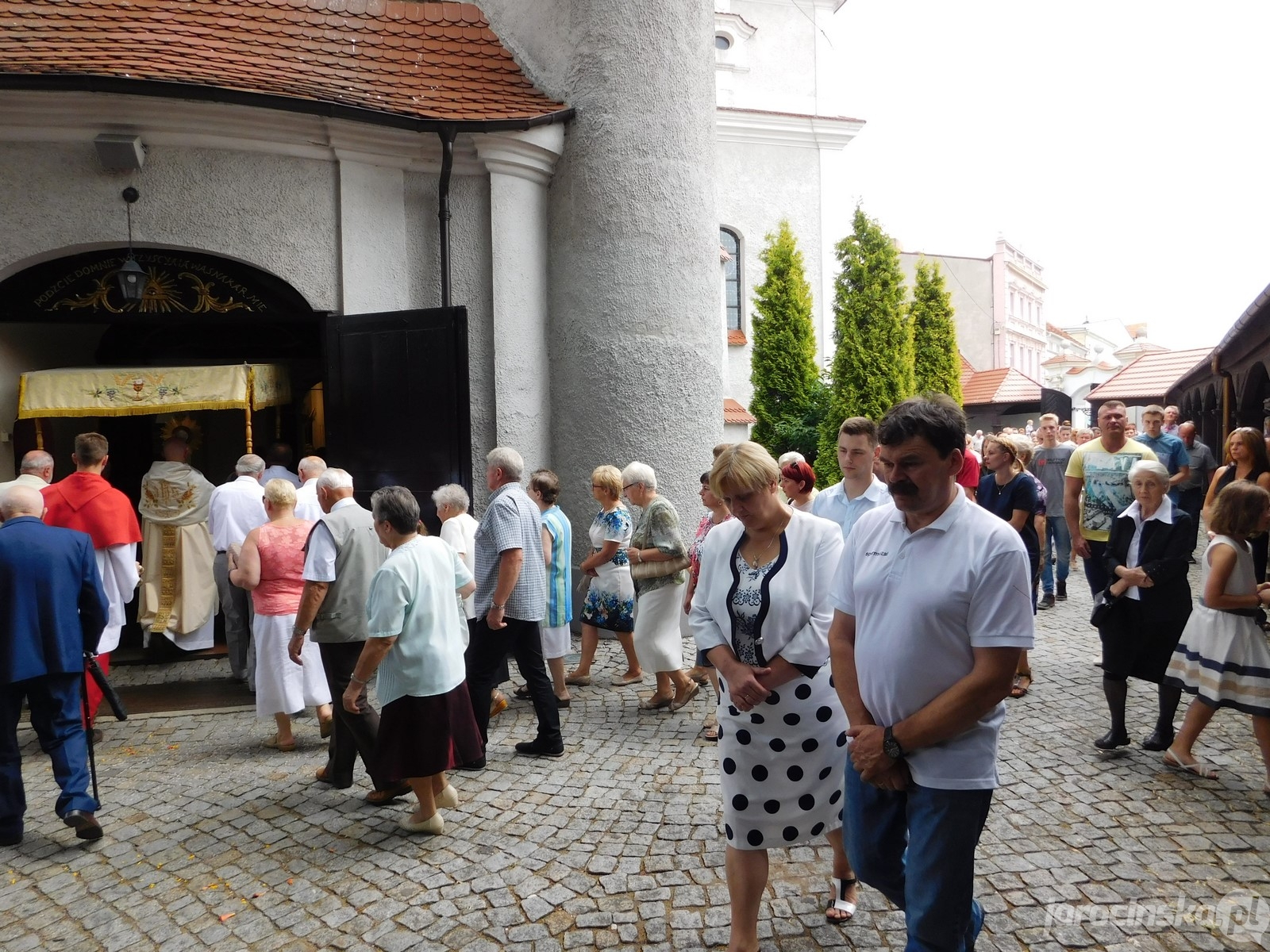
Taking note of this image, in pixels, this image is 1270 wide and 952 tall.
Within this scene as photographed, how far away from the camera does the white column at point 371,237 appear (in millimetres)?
8617

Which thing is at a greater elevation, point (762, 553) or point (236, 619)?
point (762, 553)

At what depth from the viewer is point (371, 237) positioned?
877 centimetres

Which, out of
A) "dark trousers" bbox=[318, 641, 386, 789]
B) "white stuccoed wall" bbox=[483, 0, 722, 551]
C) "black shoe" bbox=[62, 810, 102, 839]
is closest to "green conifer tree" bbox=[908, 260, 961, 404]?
"white stuccoed wall" bbox=[483, 0, 722, 551]

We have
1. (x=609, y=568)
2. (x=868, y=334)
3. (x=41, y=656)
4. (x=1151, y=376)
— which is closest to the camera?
(x=41, y=656)

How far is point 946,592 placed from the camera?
250cm

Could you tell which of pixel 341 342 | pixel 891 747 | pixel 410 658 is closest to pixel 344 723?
pixel 410 658

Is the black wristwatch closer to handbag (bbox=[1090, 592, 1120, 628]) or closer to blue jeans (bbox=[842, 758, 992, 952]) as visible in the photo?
blue jeans (bbox=[842, 758, 992, 952])

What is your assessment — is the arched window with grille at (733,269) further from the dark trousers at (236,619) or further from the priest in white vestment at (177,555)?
the dark trousers at (236,619)

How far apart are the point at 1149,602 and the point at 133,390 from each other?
27.7 ft

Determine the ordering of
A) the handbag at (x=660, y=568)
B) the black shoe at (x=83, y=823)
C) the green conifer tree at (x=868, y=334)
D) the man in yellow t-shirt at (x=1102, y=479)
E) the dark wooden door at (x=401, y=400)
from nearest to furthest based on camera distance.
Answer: the black shoe at (x=83, y=823) → the handbag at (x=660, y=568) → the man in yellow t-shirt at (x=1102, y=479) → the dark wooden door at (x=401, y=400) → the green conifer tree at (x=868, y=334)

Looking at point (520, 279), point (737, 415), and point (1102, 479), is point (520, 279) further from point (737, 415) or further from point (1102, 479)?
point (737, 415)

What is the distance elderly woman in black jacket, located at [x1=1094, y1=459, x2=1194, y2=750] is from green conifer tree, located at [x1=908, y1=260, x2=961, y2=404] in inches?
756

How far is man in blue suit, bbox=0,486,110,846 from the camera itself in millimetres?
4625

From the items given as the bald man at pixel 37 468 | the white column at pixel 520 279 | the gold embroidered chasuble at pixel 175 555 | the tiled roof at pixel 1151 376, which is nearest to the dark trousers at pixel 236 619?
the gold embroidered chasuble at pixel 175 555
